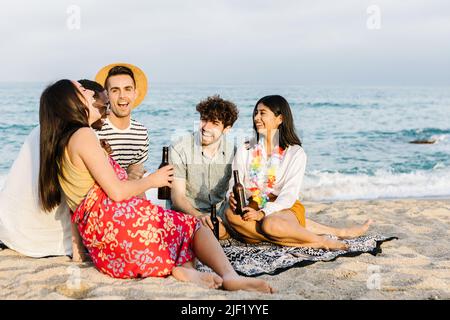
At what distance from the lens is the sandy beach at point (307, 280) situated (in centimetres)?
361

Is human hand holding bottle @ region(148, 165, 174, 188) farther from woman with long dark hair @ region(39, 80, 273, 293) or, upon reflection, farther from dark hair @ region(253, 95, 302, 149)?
dark hair @ region(253, 95, 302, 149)

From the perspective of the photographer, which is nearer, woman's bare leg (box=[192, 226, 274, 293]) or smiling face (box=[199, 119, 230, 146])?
woman's bare leg (box=[192, 226, 274, 293])

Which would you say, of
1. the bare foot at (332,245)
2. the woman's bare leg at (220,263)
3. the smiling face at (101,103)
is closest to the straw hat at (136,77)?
the smiling face at (101,103)

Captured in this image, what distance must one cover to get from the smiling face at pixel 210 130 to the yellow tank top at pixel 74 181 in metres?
1.52

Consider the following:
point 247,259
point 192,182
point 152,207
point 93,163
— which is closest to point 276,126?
point 192,182

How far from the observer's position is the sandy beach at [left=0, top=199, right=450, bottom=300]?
3611mm

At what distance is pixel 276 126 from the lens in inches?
207

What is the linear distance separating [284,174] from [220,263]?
61.1 inches

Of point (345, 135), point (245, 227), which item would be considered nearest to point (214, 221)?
point (245, 227)

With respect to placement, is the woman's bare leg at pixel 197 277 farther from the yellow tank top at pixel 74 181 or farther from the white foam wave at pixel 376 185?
the white foam wave at pixel 376 185

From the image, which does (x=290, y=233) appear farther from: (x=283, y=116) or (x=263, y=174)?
(x=283, y=116)

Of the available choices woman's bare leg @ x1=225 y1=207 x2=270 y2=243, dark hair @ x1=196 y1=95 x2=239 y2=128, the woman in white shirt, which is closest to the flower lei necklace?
the woman in white shirt

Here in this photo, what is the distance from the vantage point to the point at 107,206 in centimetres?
380

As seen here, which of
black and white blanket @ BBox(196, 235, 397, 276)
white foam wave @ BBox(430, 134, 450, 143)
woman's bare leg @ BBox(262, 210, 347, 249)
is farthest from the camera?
white foam wave @ BBox(430, 134, 450, 143)
